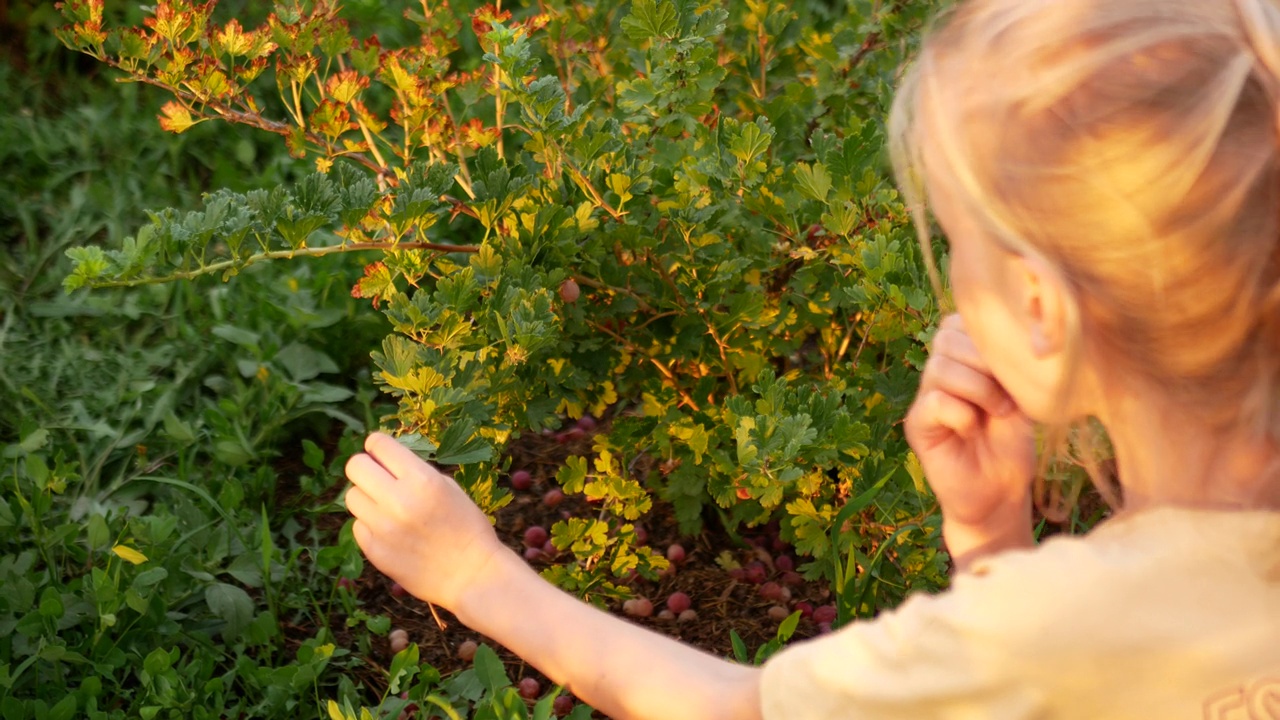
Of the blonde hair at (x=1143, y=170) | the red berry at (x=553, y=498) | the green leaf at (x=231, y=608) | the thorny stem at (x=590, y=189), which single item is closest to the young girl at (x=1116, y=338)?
the blonde hair at (x=1143, y=170)

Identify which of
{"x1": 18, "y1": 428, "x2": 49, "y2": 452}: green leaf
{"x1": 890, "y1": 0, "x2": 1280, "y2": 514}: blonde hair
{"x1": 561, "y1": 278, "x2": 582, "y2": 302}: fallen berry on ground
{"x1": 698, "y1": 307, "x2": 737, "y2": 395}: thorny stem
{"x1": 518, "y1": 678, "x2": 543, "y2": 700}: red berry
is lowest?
{"x1": 518, "y1": 678, "x2": 543, "y2": 700}: red berry

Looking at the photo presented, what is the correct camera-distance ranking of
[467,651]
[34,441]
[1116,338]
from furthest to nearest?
[34,441]
[467,651]
[1116,338]

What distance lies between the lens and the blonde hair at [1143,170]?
1049mm

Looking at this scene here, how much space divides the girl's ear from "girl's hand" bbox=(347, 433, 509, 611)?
1.93 feet

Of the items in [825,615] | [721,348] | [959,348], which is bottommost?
[825,615]

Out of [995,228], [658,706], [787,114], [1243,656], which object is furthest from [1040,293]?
[787,114]

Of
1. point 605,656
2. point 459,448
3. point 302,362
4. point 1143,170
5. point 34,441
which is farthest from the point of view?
point 302,362

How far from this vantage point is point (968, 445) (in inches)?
59.4

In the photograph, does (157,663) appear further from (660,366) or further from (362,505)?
(660,366)

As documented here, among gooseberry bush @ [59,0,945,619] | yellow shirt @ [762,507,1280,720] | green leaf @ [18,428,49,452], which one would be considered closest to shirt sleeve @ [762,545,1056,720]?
yellow shirt @ [762,507,1280,720]

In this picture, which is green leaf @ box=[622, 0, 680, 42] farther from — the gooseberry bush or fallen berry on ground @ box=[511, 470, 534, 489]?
fallen berry on ground @ box=[511, 470, 534, 489]

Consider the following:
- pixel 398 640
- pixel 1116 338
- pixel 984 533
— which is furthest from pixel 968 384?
pixel 398 640

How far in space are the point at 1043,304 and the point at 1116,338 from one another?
0.07 metres

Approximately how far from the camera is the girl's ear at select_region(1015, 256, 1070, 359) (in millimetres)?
1121
